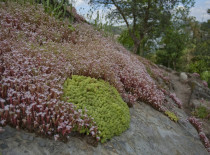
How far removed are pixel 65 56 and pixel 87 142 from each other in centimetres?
296

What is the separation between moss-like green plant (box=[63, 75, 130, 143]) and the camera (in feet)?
11.5

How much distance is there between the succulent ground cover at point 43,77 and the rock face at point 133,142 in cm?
20

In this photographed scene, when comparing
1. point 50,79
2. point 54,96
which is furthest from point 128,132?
point 50,79

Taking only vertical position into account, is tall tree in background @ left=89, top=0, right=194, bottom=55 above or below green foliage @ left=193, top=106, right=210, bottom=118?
above

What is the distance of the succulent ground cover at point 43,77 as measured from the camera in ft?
9.70

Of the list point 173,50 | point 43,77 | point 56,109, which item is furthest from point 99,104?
point 173,50

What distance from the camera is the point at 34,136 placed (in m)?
2.83

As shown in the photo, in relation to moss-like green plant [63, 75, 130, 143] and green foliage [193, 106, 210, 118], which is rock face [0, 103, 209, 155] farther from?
green foliage [193, 106, 210, 118]

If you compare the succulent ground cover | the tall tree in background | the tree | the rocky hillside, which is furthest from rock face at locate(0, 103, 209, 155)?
the tree

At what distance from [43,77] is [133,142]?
2.63 m

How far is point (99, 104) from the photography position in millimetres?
3914

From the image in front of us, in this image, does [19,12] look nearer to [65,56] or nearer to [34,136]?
[65,56]

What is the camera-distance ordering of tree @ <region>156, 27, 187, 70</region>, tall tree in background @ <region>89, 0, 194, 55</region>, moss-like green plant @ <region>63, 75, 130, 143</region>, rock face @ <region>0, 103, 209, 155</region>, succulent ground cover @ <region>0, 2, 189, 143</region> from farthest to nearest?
tree @ <region>156, 27, 187, 70</region>, tall tree in background @ <region>89, 0, 194, 55</region>, moss-like green plant @ <region>63, 75, 130, 143</region>, succulent ground cover @ <region>0, 2, 189, 143</region>, rock face @ <region>0, 103, 209, 155</region>

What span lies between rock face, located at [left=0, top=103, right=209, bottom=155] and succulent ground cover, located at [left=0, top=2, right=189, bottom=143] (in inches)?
8.0
